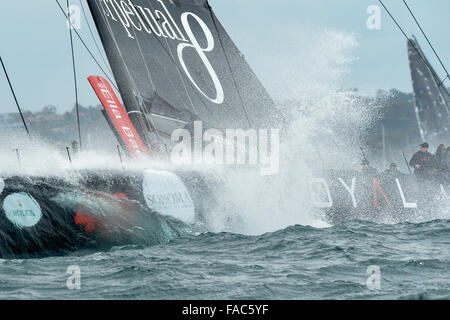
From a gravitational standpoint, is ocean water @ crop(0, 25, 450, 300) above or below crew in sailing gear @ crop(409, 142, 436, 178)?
below

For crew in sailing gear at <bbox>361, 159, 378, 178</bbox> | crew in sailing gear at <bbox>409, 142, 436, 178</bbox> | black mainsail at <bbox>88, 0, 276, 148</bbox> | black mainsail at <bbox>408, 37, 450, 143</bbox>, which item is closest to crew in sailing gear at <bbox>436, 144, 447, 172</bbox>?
crew in sailing gear at <bbox>409, 142, 436, 178</bbox>

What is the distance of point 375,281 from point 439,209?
5.28 metres

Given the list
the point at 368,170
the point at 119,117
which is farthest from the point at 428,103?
the point at 119,117

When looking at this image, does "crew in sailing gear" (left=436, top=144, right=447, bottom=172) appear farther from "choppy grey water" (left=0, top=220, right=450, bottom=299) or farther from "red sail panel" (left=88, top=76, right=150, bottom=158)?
"red sail panel" (left=88, top=76, right=150, bottom=158)

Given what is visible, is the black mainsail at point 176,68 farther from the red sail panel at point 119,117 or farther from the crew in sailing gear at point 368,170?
the crew in sailing gear at point 368,170

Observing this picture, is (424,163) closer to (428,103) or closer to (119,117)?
(119,117)

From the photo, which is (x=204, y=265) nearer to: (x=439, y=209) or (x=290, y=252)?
(x=290, y=252)

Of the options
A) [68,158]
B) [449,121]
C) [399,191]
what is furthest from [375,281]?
[449,121]

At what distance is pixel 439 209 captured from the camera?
28.5ft

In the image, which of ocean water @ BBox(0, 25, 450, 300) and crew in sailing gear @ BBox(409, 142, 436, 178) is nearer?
ocean water @ BBox(0, 25, 450, 300)

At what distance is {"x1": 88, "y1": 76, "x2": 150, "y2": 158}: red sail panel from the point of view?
24.3ft

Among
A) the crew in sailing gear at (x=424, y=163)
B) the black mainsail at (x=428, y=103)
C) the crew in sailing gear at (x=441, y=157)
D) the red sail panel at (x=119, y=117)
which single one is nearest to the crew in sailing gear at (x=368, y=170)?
the crew in sailing gear at (x=424, y=163)

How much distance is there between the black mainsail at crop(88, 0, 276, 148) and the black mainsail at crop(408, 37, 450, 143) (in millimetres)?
6363

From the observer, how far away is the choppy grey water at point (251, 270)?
354cm
